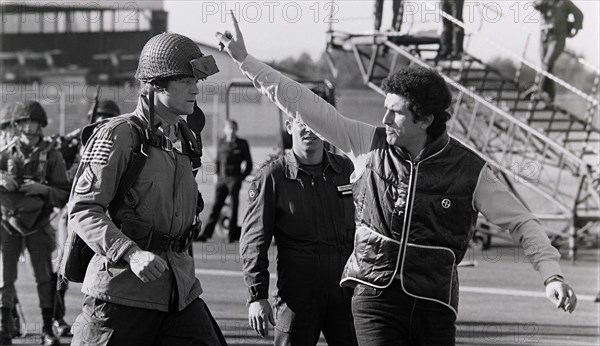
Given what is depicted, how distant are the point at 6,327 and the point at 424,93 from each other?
570cm

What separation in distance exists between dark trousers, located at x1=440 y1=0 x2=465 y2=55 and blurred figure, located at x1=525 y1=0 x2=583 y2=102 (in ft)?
4.14

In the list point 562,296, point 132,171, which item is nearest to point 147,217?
point 132,171

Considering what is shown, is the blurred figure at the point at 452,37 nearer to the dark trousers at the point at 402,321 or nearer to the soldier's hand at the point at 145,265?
the dark trousers at the point at 402,321

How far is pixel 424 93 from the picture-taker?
4895mm

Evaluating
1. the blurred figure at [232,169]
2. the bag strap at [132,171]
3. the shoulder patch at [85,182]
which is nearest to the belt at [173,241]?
the bag strap at [132,171]

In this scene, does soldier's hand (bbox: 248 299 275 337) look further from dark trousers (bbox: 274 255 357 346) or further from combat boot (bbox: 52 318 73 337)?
combat boot (bbox: 52 318 73 337)

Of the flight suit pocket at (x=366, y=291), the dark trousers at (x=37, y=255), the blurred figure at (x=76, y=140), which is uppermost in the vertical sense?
the flight suit pocket at (x=366, y=291)

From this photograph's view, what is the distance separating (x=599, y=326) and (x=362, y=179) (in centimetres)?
660

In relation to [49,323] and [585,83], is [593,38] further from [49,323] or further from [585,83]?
[585,83]

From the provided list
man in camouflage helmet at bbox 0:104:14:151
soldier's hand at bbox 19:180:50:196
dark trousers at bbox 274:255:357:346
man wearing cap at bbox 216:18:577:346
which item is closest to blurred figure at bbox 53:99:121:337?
soldier's hand at bbox 19:180:50:196

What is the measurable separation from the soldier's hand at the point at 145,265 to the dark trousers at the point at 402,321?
947 millimetres

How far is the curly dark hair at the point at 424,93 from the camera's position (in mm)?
4891

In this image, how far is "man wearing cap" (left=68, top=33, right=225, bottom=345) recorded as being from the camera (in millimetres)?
4676

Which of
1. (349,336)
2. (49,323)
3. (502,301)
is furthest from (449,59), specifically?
(349,336)
